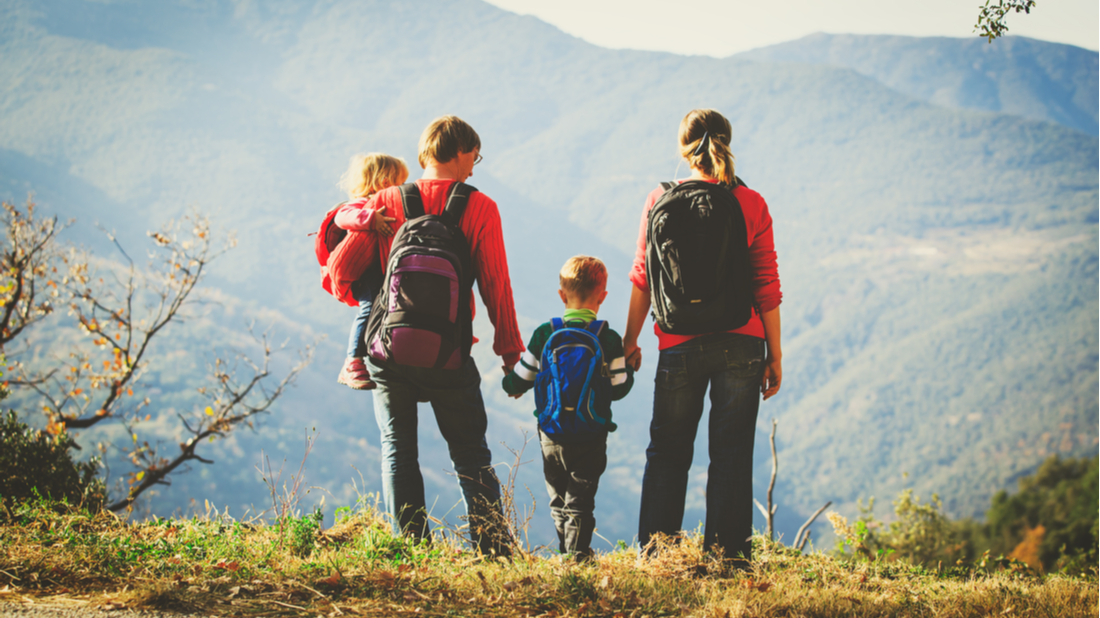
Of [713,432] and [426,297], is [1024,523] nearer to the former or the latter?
[713,432]

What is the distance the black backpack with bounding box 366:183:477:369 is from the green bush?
2514 millimetres

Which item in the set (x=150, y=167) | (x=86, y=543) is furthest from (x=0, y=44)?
(x=86, y=543)

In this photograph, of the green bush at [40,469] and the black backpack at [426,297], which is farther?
the green bush at [40,469]

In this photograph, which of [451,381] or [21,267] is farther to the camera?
[21,267]

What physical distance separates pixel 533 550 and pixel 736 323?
4.12 ft

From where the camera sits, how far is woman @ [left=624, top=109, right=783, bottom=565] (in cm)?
276

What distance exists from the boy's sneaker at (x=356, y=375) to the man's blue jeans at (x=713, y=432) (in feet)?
3.93

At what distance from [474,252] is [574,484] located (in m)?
1.07

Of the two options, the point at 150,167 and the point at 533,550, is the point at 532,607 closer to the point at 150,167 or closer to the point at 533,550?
the point at 533,550

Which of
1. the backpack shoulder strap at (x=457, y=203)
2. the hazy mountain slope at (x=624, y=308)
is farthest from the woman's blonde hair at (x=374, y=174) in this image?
the hazy mountain slope at (x=624, y=308)

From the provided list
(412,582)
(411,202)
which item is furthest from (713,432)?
(411,202)

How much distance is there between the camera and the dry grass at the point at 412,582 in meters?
2.38

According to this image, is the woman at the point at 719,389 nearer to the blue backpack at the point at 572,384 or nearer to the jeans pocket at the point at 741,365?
the jeans pocket at the point at 741,365

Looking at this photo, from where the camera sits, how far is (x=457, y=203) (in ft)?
9.16
